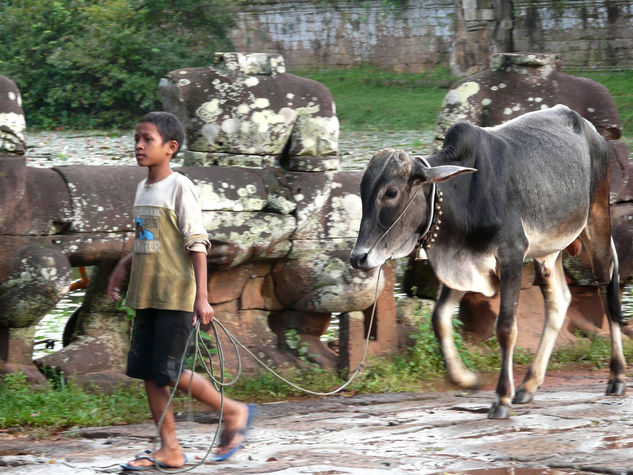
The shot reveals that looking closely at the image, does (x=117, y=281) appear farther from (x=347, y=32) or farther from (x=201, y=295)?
(x=347, y=32)

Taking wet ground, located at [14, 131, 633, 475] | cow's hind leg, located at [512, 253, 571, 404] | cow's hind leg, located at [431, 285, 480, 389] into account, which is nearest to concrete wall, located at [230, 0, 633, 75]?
cow's hind leg, located at [512, 253, 571, 404]

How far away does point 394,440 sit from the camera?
15.5 ft

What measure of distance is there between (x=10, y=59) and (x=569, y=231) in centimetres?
1835

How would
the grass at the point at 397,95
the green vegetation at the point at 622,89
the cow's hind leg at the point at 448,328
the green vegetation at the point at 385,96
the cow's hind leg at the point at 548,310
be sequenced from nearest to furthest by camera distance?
the cow's hind leg at the point at 448,328 → the cow's hind leg at the point at 548,310 → the green vegetation at the point at 622,89 → the grass at the point at 397,95 → the green vegetation at the point at 385,96

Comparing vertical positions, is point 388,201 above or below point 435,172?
below

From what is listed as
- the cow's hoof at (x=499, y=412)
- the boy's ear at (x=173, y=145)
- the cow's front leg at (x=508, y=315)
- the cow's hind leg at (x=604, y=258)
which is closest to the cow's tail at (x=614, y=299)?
the cow's hind leg at (x=604, y=258)

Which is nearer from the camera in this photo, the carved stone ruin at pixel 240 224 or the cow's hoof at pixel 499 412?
the cow's hoof at pixel 499 412

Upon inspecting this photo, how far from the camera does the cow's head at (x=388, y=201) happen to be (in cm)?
506

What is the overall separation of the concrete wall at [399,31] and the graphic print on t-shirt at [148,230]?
63.8ft

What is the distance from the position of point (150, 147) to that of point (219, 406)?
1066 millimetres

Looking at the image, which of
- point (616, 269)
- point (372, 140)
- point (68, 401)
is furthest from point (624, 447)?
point (372, 140)

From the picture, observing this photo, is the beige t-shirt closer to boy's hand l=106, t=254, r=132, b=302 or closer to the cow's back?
boy's hand l=106, t=254, r=132, b=302

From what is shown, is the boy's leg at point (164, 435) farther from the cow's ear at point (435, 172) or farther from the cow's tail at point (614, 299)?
the cow's tail at point (614, 299)

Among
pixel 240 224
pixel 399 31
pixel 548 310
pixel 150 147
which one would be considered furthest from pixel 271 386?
pixel 399 31
